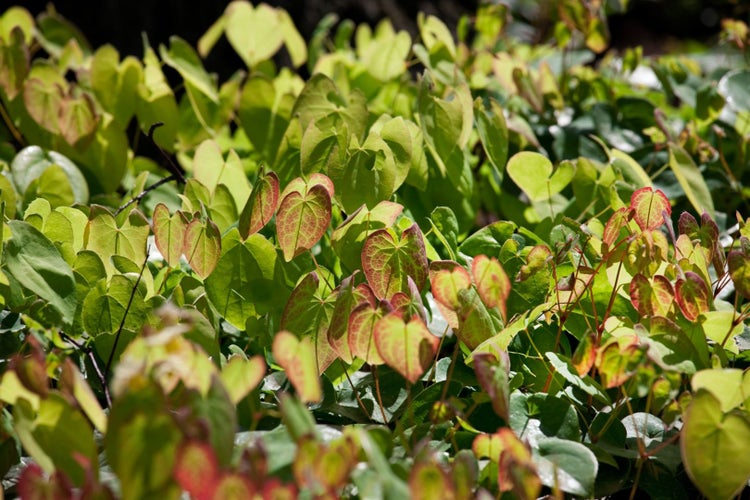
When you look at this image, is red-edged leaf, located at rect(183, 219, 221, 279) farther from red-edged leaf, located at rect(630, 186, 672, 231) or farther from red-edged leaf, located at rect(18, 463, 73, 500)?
red-edged leaf, located at rect(630, 186, 672, 231)

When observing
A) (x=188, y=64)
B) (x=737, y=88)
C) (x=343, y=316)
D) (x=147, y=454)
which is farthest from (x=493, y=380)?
(x=737, y=88)

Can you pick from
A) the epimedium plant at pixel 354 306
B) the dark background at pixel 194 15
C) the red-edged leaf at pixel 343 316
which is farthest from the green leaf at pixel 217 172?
the dark background at pixel 194 15

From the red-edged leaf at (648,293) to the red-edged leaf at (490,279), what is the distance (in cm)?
17

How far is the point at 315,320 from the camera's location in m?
0.89

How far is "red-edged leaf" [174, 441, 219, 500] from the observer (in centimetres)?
55

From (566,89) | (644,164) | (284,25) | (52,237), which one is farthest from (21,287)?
(566,89)

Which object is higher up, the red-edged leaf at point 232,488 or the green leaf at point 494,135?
the red-edged leaf at point 232,488

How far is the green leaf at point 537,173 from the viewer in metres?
1.16

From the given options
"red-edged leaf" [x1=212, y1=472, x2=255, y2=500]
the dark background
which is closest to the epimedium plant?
"red-edged leaf" [x1=212, y1=472, x2=255, y2=500]

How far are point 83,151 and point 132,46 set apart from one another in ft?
5.20

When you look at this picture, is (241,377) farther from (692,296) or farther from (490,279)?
(692,296)

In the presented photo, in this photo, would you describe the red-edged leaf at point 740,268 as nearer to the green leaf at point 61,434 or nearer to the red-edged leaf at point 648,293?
the red-edged leaf at point 648,293

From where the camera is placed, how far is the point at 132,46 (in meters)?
2.82

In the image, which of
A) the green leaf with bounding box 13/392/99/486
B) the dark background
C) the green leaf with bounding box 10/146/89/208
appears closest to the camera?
the green leaf with bounding box 13/392/99/486
